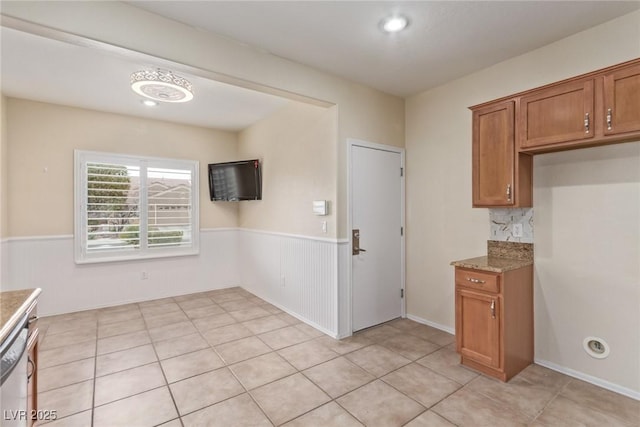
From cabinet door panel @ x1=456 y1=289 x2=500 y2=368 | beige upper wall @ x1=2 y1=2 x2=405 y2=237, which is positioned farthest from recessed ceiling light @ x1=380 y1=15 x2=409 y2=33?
cabinet door panel @ x1=456 y1=289 x2=500 y2=368

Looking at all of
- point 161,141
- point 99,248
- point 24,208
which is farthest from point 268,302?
point 24,208

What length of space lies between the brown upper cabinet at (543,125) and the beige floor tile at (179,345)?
10.2 ft

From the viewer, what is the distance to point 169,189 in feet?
16.3

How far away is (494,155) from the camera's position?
2770 mm

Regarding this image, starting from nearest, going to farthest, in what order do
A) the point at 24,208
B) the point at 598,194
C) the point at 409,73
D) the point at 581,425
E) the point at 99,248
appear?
the point at 581,425
the point at 598,194
the point at 409,73
the point at 24,208
the point at 99,248

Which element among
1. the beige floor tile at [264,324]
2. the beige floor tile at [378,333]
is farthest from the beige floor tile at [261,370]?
the beige floor tile at [378,333]

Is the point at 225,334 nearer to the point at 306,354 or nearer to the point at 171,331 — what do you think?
the point at 171,331

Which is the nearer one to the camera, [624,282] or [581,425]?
[581,425]

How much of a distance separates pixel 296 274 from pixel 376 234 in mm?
1168

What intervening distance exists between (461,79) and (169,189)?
4.40 meters

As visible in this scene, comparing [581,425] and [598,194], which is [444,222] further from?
[581,425]

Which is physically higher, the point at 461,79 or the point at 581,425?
the point at 461,79

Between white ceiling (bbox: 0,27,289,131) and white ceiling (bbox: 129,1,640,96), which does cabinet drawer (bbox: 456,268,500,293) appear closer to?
white ceiling (bbox: 129,1,640,96)

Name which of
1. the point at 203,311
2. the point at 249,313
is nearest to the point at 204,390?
the point at 249,313
